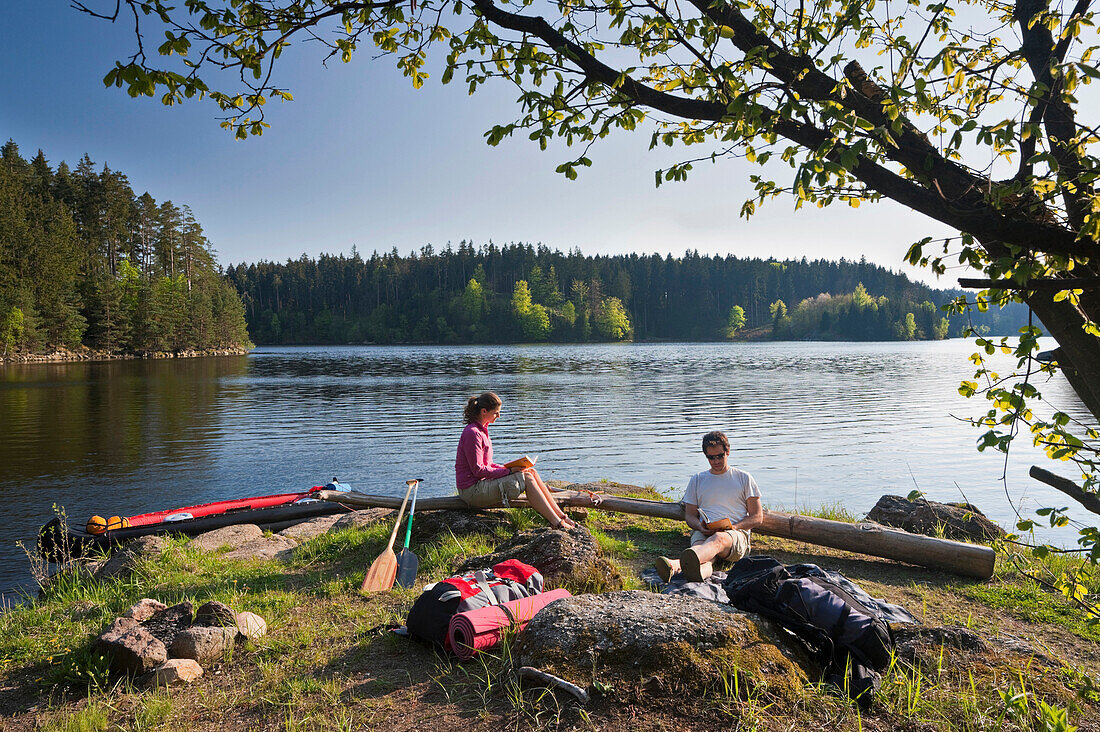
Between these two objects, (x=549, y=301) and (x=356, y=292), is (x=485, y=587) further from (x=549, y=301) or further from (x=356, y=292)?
(x=356, y=292)

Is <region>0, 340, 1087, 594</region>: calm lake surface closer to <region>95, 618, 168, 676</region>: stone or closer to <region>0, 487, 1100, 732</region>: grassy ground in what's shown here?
<region>0, 487, 1100, 732</region>: grassy ground

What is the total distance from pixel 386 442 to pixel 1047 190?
788 inches

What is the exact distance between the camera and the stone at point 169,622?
4773mm

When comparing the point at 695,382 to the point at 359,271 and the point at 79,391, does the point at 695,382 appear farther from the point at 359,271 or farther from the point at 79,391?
the point at 359,271

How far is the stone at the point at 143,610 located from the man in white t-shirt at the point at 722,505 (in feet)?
15.7

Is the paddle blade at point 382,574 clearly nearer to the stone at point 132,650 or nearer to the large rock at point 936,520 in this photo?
the stone at point 132,650

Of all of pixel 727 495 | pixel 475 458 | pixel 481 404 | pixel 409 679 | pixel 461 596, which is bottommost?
pixel 409 679

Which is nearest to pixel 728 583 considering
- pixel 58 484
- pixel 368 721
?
pixel 368 721

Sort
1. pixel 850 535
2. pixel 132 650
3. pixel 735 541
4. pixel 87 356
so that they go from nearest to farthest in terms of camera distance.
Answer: pixel 132 650
pixel 735 541
pixel 850 535
pixel 87 356

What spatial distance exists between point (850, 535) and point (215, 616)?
633cm

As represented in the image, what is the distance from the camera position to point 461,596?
4.71 m

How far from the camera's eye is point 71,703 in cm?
423

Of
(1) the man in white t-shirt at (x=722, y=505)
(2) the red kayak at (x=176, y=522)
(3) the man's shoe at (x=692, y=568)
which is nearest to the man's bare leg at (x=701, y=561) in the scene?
(3) the man's shoe at (x=692, y=568)

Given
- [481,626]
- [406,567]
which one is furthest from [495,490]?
[481,626]
